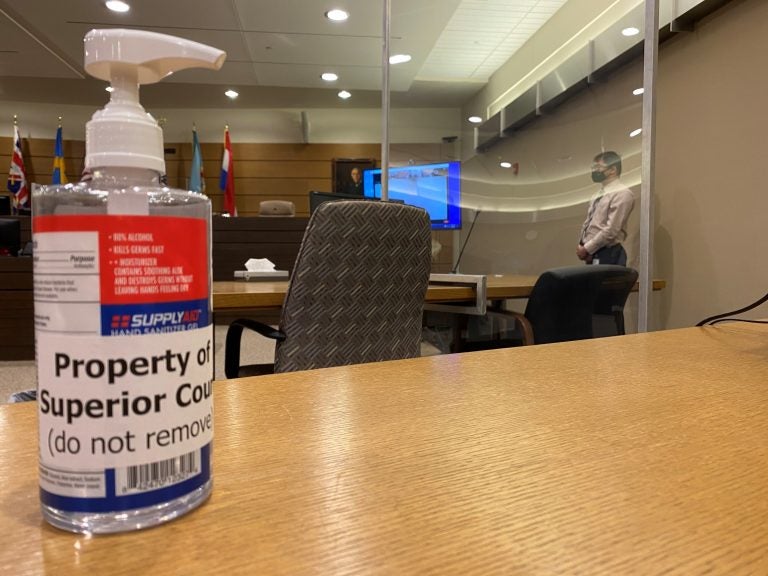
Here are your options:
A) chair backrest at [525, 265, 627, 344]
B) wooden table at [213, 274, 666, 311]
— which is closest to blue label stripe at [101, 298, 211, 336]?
wooden table at [213, 274, 666, 311]

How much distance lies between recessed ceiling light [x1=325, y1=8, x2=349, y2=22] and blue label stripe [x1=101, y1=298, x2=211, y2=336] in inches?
187

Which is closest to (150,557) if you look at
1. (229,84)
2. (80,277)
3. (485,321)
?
(80,277)

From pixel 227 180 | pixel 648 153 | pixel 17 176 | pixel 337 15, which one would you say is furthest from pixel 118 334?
pixel 17 176

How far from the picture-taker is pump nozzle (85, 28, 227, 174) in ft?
0.77

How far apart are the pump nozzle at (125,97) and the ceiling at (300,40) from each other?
154 inches

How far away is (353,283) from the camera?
141cm

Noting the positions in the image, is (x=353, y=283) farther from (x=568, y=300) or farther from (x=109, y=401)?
(x=109, y=401)

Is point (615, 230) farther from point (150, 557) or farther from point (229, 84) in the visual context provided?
point (229, 84)

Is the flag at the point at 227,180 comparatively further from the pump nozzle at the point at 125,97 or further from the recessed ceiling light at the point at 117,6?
the pump nozzle at the point at 125,97

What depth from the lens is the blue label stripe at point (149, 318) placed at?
0.22 meters

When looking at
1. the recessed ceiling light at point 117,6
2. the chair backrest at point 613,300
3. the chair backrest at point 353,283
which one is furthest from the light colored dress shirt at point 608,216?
the recessed ceiling light at point 117,6

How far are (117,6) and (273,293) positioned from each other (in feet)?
13.7

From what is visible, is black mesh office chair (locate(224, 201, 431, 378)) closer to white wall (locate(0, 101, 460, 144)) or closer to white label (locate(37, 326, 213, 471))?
white label (locate(37, 326, 213, 471))

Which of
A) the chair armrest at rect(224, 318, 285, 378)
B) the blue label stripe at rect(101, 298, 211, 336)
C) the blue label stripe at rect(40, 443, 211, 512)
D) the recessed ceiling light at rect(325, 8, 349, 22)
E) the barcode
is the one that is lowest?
the chair armrest at rect(224, 318, 285, 378)
